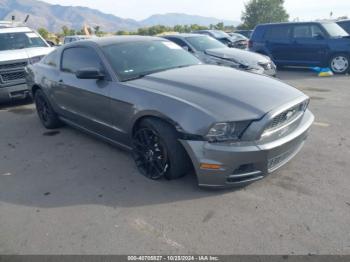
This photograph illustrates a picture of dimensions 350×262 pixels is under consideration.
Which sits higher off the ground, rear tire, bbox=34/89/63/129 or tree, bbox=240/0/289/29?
tree, bbox=240/0/289/29

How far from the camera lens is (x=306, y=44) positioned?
37.8 feet

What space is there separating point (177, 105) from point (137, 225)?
1231 mm

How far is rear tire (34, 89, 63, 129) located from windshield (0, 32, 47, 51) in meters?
3.13

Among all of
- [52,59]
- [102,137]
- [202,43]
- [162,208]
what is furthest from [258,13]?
[162,208]

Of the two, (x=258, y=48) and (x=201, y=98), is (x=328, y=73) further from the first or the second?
(x=201, y=98)

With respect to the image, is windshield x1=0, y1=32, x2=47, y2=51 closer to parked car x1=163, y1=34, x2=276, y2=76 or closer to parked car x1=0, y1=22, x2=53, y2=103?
parked car x1=0, y1=22, x2=53, y2=103

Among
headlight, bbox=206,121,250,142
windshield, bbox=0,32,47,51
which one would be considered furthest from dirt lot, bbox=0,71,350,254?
windshield, bbox=0,32,47,51

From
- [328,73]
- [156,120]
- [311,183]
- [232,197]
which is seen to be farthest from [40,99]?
[328,73]

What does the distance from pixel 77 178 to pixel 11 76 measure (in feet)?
16.1

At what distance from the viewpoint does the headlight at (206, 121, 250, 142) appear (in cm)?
320

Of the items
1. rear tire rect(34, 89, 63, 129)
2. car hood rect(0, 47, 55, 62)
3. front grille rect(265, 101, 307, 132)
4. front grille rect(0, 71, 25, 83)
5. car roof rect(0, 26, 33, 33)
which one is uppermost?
car roof rect(0, 26, 33, 33)

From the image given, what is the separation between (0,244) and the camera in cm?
295

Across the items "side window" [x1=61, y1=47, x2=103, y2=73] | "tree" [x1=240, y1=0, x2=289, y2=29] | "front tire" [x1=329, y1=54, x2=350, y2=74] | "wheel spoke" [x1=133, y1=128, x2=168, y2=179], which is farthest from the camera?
"tree" [x1=240, y1=0, x2=289, y2=29]

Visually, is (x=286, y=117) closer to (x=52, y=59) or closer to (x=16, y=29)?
(x=52, y=59)
